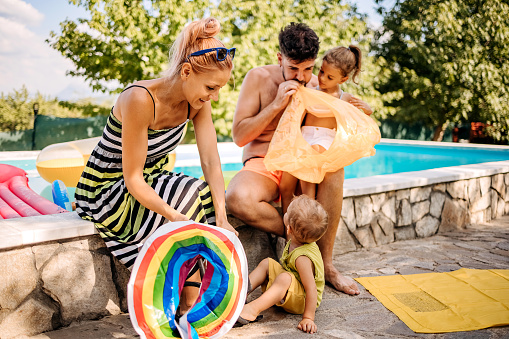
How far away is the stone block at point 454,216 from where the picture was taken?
169 inches

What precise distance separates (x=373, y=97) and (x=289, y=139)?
46.6 feet

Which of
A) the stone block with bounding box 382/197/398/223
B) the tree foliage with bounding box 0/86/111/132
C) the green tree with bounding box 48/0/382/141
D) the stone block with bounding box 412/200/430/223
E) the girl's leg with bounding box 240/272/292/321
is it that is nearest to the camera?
the girl's leg with bounding box 240/272/292/321

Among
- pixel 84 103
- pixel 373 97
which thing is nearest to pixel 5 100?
pixel 84 103

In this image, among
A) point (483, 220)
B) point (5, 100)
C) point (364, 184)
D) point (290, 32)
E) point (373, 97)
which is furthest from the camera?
point (5, 100)

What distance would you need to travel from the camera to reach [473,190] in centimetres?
458

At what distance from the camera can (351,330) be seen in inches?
90.4

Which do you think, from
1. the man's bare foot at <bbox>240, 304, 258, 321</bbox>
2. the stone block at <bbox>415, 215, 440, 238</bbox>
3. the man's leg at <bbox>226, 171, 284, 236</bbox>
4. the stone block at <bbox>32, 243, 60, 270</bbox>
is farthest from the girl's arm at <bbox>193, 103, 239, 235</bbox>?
the stone block at <bbox>415, 215, 440, 238</bbox>

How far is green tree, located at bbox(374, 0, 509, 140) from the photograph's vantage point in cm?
1404

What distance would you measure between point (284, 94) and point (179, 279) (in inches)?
58.2

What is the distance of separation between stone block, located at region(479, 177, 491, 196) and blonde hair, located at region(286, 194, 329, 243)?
300 centimetres

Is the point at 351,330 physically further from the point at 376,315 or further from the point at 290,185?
the point at 290,185

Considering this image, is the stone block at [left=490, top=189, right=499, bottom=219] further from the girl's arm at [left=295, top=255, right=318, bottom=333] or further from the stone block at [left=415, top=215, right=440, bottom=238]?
the girl's arm at [left=295, top=255, right=318, bottom=333]

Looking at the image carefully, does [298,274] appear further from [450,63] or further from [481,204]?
[450,63]

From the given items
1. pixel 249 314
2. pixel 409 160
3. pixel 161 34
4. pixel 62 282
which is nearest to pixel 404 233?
pixel 249 314
